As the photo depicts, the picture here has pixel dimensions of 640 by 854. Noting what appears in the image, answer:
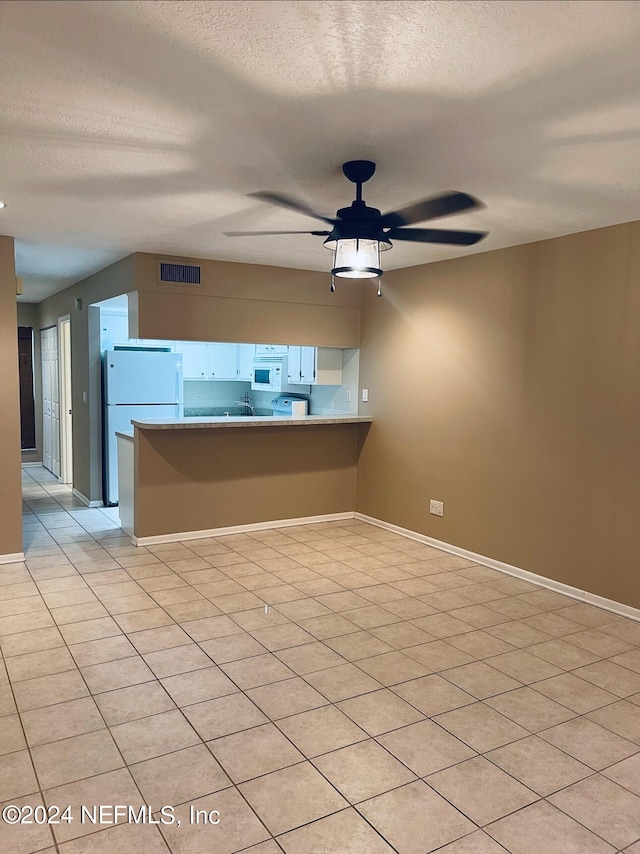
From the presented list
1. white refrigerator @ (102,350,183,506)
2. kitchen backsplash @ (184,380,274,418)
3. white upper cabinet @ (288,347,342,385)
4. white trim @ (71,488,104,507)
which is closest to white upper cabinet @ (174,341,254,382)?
kitchen backsplash @ (184,380,274,418)

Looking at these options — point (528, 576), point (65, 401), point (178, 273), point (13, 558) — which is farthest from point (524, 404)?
point (65, 401)

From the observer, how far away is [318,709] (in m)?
2.70

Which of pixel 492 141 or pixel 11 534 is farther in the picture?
pixel 11 534

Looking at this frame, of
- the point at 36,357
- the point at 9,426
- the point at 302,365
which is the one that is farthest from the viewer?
the point at 36,357

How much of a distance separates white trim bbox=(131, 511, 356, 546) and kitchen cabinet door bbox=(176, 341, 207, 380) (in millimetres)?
2684

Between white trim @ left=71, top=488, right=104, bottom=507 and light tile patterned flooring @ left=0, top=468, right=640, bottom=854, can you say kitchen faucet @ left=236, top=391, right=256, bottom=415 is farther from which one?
light tile patterned flooring @ left=0, top=468, right=640, bottom=854

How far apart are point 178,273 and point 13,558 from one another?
2521 mm

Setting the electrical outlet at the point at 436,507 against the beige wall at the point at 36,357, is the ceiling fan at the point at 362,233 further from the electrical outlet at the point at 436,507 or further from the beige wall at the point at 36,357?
the beige wall at the point at 36,357

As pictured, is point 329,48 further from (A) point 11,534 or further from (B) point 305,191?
(A) point 11,534

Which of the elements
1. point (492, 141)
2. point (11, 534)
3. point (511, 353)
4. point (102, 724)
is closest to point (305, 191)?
point (492, 141)

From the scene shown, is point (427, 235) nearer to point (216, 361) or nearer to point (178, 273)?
point (178, 273)

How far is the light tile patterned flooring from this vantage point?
2021mm

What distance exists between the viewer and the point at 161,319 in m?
5.02

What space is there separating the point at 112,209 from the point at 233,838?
10.3 feet
